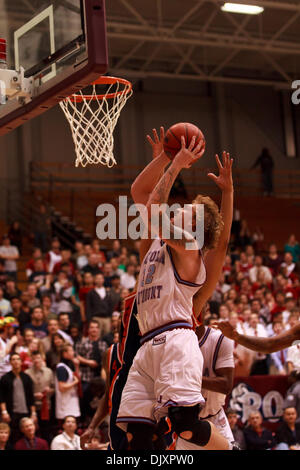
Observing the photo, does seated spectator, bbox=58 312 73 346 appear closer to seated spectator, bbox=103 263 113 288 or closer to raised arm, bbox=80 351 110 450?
seated spectator, bbox=103 263 113 288

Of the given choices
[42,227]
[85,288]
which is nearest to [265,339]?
[85,288]

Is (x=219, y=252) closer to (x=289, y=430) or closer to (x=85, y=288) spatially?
(x=289, y=430)

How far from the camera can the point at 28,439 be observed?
9695 mm

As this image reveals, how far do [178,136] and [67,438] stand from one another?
5.72m

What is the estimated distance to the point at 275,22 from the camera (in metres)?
19.0

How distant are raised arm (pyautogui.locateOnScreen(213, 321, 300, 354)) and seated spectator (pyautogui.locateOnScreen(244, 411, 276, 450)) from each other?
5587mm

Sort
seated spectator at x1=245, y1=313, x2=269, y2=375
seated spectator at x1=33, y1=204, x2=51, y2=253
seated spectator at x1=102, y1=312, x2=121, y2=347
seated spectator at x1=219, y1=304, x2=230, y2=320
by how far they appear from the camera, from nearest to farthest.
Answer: seated spectator at x1=102, y1=312, x2=121, y2=347, seated spectator at x1=245, y1=313, x2=269, y2=375, seated spectator at x1=219, y1=304, x2=230, y2=320, seated spectator at x1=33, y1=204, x2=51, y2=253

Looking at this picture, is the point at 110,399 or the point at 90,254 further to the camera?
the point at 90,254

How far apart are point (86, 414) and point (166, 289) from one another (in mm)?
6301

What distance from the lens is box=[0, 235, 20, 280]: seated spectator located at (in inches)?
599

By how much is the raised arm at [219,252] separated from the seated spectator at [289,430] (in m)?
6.03

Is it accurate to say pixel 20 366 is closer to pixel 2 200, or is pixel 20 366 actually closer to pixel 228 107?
pixel 2 200

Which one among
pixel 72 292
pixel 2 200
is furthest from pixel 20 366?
pixel 2 200

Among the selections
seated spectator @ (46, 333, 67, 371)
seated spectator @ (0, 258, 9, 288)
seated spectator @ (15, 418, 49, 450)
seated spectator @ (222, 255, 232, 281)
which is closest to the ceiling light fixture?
seated spectator @ (222, 255, 232, 281)
